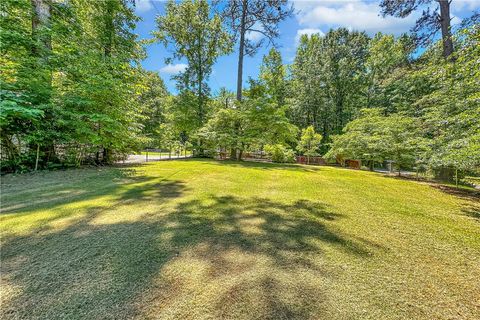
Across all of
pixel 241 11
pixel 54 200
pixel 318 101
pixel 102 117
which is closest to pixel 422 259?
pixel 54 200

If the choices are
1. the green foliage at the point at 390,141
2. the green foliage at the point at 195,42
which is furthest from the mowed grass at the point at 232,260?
the green foliage at the point at 195,42

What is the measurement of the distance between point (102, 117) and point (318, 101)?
2552 centimetres

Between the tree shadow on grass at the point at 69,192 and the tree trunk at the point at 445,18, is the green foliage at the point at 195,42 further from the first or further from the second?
the tree trunk at the point at 445,18

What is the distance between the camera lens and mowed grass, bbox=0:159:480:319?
5.13 feet

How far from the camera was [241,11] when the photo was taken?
1477 cm

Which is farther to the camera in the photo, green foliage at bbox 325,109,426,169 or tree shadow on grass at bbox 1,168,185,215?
green foliage at bbox 325,109,426,169

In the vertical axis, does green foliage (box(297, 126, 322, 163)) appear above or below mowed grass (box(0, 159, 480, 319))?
above

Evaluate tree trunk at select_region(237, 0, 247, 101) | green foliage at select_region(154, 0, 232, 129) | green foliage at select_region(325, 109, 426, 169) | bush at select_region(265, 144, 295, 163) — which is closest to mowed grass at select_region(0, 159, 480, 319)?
green foliage at select_region(325, 109, 426, 169)

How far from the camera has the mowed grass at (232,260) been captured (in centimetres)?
156

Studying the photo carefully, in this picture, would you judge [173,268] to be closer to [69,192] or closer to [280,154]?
[69,192]

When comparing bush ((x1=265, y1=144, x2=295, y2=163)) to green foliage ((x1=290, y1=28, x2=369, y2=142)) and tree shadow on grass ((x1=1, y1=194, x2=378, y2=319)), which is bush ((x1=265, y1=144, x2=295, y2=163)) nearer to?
green foliage ((x1=290, y1=28, x2=369, y2=142))

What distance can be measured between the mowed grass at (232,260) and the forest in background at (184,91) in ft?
11.0

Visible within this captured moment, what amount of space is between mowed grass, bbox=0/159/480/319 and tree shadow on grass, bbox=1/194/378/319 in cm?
1

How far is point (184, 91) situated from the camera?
62.1 feet
